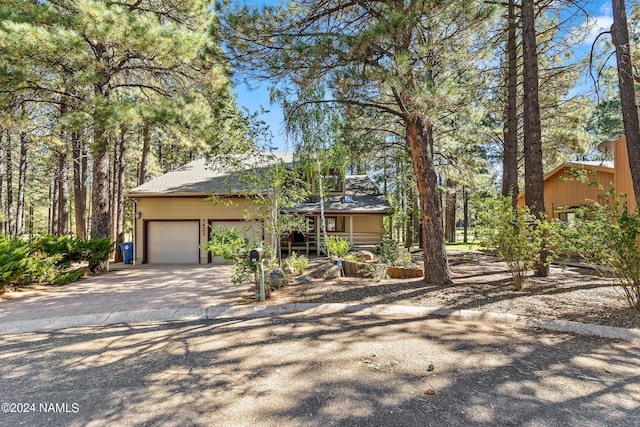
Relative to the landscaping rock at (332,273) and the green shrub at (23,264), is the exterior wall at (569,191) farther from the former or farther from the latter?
the green shrub at (23,264)

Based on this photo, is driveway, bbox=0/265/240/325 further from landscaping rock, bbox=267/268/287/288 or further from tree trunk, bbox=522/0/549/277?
tree trunk, bbox=522/0/549/277

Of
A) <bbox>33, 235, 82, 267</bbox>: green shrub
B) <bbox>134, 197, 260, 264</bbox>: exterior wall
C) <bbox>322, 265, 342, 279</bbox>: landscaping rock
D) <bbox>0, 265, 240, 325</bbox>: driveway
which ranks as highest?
<bbox>134, 197, 260, 264</bbox>: exterior wall

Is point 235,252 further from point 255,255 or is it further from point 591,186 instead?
point 591,186

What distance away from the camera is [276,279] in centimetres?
695

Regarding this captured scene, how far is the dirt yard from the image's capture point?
15.6 ft

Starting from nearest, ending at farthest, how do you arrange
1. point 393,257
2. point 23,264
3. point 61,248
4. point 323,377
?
point 323,377, point 23,264, point 61,248, point 393,257

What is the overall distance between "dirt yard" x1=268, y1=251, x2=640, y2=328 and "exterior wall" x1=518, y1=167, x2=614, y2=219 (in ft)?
17.4

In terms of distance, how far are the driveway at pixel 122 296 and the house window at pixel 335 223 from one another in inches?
281

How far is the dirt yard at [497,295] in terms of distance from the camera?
4.75 meters

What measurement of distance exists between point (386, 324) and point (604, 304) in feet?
11.9

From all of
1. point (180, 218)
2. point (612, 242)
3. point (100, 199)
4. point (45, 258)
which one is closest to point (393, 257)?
point (612, 242)

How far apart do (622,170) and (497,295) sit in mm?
7420

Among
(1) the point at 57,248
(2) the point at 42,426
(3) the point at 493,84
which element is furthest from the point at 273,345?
(3) the point at 493,84

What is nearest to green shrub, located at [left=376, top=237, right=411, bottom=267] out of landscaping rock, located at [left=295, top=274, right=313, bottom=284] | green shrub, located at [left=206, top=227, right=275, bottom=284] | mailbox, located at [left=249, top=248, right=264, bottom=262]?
landscaping rock, located at [left=295, top=274, right=313, bottom=284]
